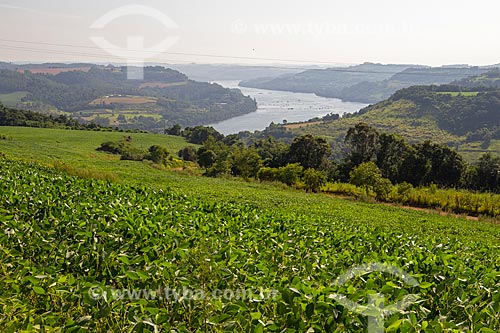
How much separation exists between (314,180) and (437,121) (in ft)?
404

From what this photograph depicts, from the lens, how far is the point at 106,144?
6719cm

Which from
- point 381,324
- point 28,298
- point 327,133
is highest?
point 381,324

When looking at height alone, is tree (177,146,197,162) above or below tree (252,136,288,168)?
below

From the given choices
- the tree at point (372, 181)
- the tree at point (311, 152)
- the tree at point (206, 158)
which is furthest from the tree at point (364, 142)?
the tree at point (372, 181)

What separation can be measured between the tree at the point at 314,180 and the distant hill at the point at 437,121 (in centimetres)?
7842

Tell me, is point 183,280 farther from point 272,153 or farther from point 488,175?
point 272,153

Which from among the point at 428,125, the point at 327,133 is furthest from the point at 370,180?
the point at 428,125

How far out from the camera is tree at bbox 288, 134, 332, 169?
5691 cm

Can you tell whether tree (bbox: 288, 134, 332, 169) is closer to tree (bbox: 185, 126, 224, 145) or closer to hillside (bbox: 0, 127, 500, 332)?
tree (bbox: 185, 126, 224, 145)

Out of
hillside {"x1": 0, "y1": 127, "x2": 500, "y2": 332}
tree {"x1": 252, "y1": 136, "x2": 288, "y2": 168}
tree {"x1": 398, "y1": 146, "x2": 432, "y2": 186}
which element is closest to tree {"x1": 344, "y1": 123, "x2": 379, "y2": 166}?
tree {"x1": 398, "y1": 146, "x2": 432, "y2": 186}

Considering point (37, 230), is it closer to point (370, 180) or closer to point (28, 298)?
point (28, 298)

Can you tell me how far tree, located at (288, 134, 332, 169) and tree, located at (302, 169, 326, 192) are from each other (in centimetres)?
1944

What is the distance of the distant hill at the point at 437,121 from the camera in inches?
4904

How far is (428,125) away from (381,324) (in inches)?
5968
